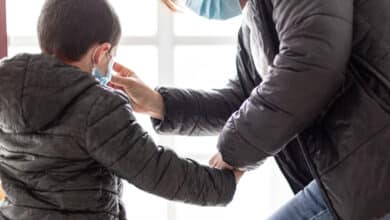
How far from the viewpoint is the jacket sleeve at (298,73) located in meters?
1.06

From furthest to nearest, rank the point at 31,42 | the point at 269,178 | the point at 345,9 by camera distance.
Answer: the point at 269,178
the point at 31,42
the point at 345,9

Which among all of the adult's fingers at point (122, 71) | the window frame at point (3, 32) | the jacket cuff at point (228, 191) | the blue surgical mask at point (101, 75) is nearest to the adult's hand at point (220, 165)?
the jacket cuff at point (228, 191)

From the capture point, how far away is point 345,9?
108 cm

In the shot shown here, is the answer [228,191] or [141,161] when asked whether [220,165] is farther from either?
[141,161]

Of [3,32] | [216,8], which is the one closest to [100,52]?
[216,8]

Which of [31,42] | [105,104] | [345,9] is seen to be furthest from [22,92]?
[31,42]

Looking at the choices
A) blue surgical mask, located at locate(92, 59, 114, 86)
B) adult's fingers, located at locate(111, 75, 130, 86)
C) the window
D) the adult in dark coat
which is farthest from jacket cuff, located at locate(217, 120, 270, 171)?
the window

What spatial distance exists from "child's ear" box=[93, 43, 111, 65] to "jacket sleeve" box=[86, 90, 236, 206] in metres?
0.11

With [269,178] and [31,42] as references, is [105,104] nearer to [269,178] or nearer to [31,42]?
[31,42]

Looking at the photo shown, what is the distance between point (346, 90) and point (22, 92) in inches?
25.3

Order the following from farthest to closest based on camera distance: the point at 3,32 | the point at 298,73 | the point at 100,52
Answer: the point at 3,32 → the point at 100,52 → the point at 298,73

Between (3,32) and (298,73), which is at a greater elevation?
(298,73)

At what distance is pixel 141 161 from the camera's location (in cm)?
114

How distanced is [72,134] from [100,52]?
0.19 metres
